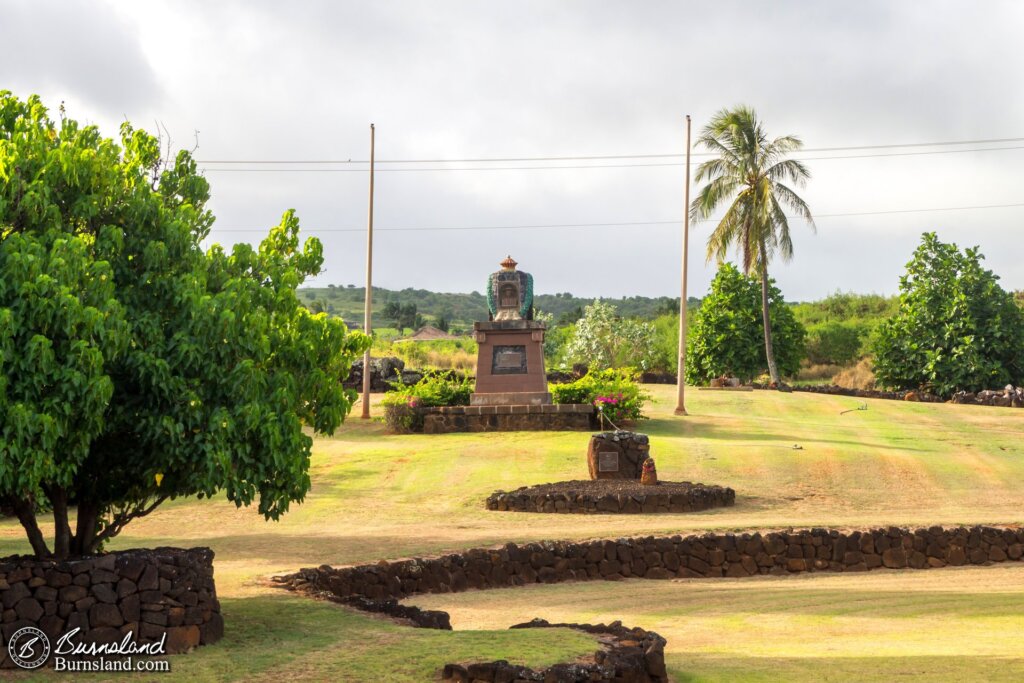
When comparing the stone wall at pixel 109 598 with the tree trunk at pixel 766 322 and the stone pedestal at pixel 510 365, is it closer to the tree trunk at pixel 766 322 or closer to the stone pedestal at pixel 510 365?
the stone pedestal at pixel 510 365

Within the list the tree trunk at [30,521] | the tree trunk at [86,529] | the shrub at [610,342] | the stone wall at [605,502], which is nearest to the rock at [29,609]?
the tree trunk at [30,521]

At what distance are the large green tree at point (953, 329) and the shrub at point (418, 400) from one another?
20528 mm

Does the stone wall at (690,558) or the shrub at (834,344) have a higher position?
the shrub at (834,344)

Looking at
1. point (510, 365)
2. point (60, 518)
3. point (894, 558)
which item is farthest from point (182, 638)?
point (510, 365)

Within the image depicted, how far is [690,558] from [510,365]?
15.2 metres

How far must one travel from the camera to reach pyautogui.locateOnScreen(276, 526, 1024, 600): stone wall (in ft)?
51.5

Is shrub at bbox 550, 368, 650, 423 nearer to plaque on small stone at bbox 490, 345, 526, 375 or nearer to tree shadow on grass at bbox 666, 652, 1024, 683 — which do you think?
plaque on small stone at bbox 490, 345, 526, 375

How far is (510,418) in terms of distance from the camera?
31438mm

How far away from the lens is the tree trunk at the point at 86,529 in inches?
474

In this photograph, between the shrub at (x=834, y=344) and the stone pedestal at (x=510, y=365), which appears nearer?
the stone pedestal at (x=510, y=365)

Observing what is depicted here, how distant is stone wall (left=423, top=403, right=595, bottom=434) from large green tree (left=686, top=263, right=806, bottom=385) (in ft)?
64.2

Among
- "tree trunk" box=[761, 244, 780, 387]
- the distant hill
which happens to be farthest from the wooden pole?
the distant hill

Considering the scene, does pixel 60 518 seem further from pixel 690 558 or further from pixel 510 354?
pixel 510 354

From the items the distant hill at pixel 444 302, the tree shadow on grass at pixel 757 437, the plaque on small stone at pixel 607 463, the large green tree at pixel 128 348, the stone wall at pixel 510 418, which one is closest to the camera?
the large green tree at pixel 128 348
